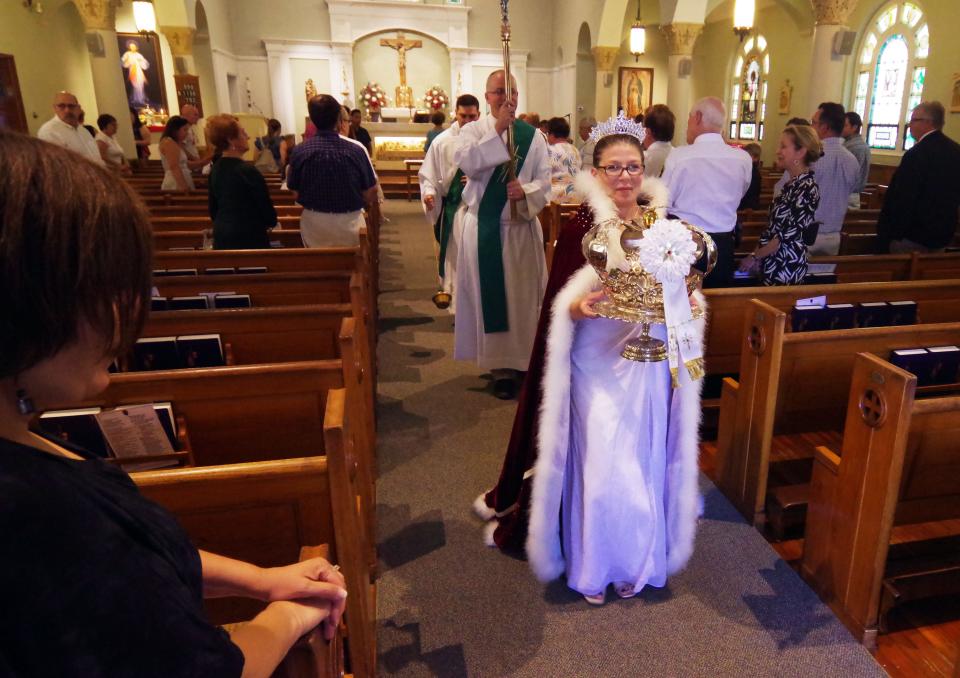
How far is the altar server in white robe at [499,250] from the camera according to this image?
384cm

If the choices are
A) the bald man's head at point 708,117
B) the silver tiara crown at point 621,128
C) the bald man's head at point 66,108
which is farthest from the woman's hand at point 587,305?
the bald man's head at point 66,108

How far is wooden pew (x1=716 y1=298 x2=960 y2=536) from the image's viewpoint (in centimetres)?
261

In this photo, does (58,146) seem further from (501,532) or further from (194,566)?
(501,532)

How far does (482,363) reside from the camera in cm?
415

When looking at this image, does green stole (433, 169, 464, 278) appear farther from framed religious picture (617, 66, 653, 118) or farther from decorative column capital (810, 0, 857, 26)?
framed religious picture (617, 66, 653, 118)

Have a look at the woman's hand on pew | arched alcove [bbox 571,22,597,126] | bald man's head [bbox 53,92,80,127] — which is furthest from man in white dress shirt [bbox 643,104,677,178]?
arched alcove [bbox 571,22,597,126]

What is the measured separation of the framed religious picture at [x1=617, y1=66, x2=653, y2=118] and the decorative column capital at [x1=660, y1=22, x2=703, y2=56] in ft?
18.7

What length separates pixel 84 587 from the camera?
0.61m

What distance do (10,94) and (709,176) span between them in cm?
1260

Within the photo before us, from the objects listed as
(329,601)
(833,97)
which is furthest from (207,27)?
(329,601)

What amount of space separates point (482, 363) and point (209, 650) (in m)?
3.47

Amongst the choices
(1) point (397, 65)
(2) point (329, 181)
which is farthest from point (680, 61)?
(2) point (329, 181)

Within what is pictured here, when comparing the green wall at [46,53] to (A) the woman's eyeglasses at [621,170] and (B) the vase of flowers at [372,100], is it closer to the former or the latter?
(B) the vase of flowers at [372,100]

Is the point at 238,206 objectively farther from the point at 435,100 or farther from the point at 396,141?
the point at 435,100
